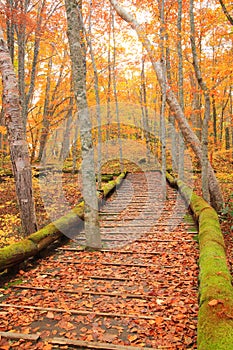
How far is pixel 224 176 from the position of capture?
16156mm

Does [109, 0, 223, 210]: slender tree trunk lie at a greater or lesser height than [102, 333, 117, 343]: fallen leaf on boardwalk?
greater

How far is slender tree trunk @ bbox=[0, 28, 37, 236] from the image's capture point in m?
6.57

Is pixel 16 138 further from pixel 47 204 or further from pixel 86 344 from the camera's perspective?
pixel 47 204

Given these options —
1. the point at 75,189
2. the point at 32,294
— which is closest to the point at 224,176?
the point at 75,189

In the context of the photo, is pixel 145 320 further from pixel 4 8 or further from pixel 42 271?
pixel 4 8

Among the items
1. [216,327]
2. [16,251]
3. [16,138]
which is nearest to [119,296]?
[216,327]

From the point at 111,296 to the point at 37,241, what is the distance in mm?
2202

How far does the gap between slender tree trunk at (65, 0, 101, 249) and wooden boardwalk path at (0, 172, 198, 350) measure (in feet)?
1.89

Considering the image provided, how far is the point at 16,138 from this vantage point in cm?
668

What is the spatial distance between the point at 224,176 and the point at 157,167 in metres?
8.46

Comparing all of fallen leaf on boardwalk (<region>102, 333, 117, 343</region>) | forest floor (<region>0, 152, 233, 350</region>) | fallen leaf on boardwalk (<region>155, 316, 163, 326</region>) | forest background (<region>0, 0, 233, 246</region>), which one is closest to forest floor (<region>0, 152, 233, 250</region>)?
forest background (<region>0, 0, 233, 246</region>)

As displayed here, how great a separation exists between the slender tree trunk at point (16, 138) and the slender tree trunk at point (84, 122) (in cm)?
138

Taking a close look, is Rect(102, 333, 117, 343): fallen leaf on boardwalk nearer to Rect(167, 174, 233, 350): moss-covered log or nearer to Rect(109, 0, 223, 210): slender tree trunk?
Rect(167, 174, 233, 350): moss-covered log

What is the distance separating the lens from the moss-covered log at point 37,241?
4.98m
